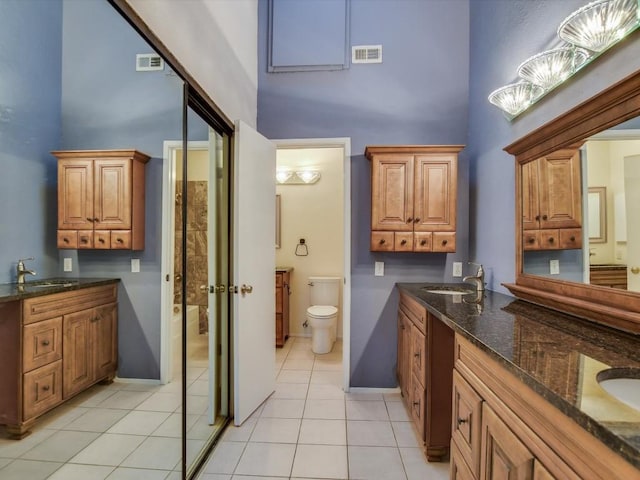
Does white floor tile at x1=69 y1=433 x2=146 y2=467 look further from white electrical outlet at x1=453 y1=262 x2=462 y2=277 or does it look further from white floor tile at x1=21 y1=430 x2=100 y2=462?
white electrical outlet at x1=453 y1=262 x2=462 y2=277

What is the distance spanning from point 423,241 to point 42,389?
227cm

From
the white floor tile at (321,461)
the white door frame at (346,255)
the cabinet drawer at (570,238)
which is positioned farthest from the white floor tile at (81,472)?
the cabinet drawer at (570,238)

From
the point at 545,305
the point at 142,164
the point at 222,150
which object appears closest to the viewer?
the point at 142,164

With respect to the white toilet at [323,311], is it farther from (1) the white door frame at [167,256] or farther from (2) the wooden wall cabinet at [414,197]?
(1) the white door frame at [167,256]

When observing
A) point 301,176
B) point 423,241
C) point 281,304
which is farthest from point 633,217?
point 301,176

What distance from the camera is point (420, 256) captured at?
2.58 metres

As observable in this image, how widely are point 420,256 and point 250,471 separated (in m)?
1.96

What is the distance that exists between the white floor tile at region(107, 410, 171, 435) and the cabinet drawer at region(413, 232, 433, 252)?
6.44 ft

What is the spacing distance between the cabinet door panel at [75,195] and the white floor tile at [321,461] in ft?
5.45

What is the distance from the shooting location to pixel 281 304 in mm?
3629

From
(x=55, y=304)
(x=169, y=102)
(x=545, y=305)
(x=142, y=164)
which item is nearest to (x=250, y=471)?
(x=55, y=304)

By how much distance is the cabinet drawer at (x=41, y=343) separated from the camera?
0.75 meters

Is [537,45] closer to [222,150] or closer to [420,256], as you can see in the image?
[420,256]

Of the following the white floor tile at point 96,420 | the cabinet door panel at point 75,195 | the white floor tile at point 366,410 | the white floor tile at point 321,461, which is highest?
the cabinet door panel at point 75,195
